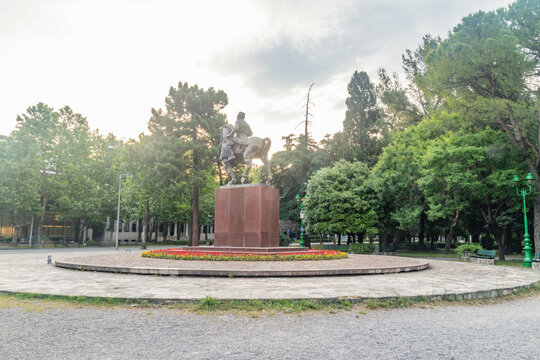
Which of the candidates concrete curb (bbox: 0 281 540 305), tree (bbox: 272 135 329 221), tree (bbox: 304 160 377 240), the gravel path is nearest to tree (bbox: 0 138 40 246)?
tree (bbox: 272 135 329 221)

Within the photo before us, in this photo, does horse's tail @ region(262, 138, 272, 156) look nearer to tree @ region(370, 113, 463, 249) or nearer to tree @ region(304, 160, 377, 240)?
tree @ region(304, 160, 377, 240)

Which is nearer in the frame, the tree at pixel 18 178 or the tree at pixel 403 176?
the tree at pixel 403 176

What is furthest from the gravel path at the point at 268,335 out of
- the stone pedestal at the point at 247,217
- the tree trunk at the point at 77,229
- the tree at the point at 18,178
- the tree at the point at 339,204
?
the tree trunk at the point at 77,229

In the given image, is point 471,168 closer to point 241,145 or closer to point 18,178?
point 241,145

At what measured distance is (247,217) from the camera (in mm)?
15867

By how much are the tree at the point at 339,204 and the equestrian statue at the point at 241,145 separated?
12058 mm

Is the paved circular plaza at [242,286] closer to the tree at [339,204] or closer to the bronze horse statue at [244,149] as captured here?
the bronze horse statue at [244,149]

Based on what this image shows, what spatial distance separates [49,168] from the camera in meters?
37.3

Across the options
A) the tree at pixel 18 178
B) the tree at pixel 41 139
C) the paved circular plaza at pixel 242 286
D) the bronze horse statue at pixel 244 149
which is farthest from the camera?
the tree at pixel 41 139

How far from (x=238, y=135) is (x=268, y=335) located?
13.4 meters

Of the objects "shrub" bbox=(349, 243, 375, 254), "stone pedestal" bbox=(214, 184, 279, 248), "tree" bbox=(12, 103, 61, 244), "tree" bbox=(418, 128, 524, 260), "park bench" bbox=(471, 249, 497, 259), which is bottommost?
"shrub" bbox=(349, 243, 375, 254)

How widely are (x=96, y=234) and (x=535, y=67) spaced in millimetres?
57088

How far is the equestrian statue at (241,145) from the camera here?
17.2 meters

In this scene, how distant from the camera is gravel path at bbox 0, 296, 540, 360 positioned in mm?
4355
